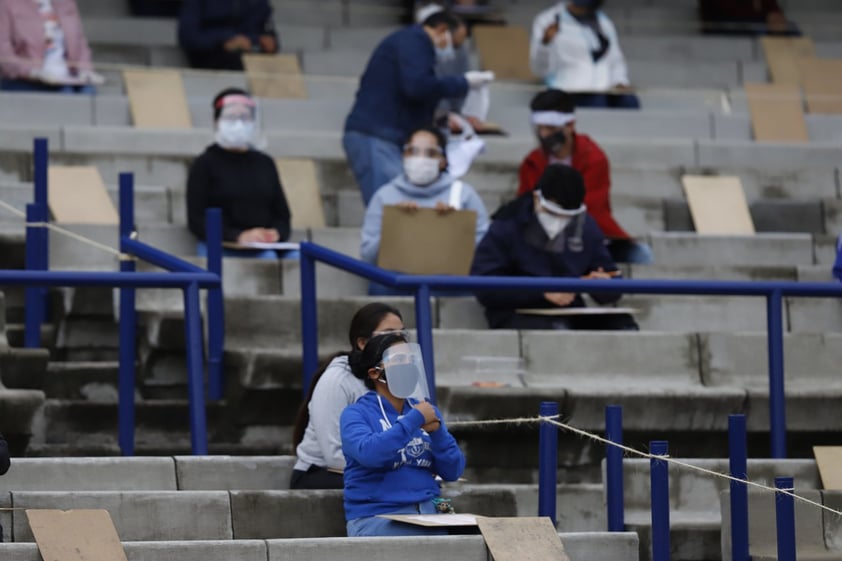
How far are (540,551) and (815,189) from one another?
730 cm

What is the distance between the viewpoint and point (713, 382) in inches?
475

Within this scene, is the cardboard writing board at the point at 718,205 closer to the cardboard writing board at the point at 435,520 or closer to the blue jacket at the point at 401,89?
the blue jacket at the point at 401,89

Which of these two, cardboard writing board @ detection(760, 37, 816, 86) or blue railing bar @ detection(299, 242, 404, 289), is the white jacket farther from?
blue railing bar @ detection(299, 242, 404, 289)

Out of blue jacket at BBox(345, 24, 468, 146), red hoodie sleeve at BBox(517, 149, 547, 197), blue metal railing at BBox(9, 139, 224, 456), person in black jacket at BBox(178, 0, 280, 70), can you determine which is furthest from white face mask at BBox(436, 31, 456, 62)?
blue metal railing at BBox(9, 139, 224, 456)

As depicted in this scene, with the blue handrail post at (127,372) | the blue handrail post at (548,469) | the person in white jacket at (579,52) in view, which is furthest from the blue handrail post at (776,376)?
the person in white jacket at (579,52)

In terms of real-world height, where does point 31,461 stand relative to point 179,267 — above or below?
below

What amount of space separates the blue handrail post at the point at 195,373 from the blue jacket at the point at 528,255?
1941mm

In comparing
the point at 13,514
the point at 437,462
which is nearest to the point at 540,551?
the point at 437,462

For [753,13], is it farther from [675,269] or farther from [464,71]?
[675,269]

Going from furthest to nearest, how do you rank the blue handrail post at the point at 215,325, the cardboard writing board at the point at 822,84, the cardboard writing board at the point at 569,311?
the cardboard writing board at the point at 822,84
the cardboard writing board at the point at 569,311
the blue handrail post at the point at 215,325

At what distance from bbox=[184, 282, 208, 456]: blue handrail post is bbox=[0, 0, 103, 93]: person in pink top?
5318mm

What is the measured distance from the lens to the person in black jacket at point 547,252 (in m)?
12.1

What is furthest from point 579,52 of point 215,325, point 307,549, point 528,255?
point 307,549

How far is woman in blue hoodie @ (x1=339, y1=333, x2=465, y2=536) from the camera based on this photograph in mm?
9055
